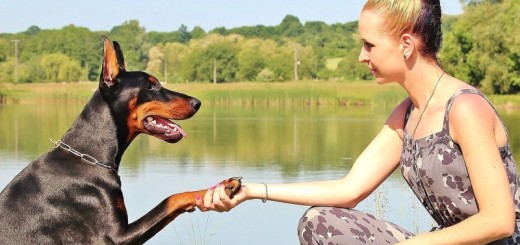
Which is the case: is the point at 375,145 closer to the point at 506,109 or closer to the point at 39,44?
the point at 506,109

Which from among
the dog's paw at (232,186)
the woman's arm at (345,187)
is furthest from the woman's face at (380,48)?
the dog's paw at (232,186)

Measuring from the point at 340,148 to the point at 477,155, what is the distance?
52.6 feet

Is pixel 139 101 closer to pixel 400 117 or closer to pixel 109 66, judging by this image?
pixel 109 66

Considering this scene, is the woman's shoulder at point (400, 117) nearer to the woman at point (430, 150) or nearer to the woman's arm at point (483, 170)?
the woman at point (430, 150)

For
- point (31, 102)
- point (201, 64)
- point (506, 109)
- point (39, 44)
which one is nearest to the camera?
point (506, 109)

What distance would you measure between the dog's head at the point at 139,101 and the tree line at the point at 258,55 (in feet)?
126

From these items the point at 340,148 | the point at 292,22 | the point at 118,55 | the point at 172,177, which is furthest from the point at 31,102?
the point at 292,22

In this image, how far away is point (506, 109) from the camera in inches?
1526

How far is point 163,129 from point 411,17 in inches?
59.8

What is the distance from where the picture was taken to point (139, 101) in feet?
13.7

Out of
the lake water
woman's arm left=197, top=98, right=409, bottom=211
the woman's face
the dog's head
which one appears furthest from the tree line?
the woman's face

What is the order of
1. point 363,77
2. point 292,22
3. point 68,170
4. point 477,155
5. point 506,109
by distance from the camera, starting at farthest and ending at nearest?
point 292,22
point 363,77
point 506,109
point 68,170
point 477,155

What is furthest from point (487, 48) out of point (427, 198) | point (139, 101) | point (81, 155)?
point (427, 198)

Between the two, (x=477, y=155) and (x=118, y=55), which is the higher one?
(x=118, y=55)
